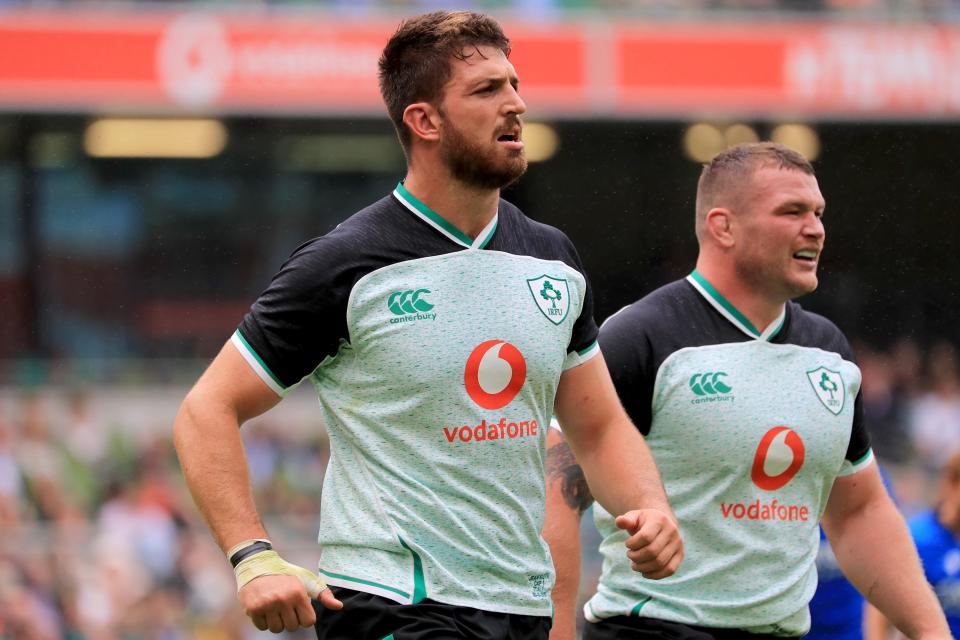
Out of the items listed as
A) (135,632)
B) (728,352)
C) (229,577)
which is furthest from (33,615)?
(728,352)

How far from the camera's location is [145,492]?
12469 mm

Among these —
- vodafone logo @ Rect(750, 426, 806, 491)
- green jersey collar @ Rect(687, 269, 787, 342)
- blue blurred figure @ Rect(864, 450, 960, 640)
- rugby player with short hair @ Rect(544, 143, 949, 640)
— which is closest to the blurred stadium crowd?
blue blurred figure @ Rect(864, 450, 960, 640)

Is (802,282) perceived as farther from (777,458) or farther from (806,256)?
(777,458)

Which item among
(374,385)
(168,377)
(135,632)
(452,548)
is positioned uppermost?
(374,385)

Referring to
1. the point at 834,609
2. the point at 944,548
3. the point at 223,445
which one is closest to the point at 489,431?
the point at 223,445

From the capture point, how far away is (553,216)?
603 inches

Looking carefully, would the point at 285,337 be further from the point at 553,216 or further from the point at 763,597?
the point at 553,216

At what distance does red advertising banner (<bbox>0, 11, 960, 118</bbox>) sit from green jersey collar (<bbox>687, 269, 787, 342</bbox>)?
13259 mm

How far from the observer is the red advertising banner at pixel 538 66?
1756cm

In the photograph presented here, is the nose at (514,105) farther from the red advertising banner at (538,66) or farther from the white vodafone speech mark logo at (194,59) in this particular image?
the white vodafone speech mark logo at (194,59)

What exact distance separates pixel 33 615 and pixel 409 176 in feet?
27.2

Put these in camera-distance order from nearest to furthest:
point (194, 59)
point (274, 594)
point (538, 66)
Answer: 1. point (274, 594)
2. point (538, 66)
3. point (194, 59)

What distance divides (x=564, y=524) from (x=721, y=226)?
0.99 meters

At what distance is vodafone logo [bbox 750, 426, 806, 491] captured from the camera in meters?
4.13
